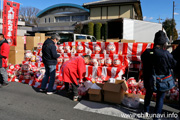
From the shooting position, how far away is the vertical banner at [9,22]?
8.57 metres

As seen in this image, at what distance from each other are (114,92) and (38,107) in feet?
6.77

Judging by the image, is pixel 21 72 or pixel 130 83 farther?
pixel 21 72

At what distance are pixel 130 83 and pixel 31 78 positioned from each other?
13.2 ft

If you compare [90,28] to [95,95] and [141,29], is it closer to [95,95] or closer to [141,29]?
[141,29]

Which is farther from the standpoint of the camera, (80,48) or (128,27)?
(128,27)

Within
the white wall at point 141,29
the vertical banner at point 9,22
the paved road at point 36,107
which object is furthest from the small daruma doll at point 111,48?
the white wall at point 141,29

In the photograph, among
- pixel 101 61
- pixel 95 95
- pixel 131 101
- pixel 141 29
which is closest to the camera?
pixel 131 101

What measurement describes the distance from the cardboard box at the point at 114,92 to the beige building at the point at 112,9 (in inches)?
838

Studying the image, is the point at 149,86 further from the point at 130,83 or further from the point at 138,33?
the point at 138,33

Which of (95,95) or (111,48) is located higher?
(111,48)

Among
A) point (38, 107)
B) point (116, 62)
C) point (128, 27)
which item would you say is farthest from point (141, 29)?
point (38, 107)

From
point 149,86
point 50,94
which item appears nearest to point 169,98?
point 149,86

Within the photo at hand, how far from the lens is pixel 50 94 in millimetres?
4961

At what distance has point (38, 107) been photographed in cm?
395
